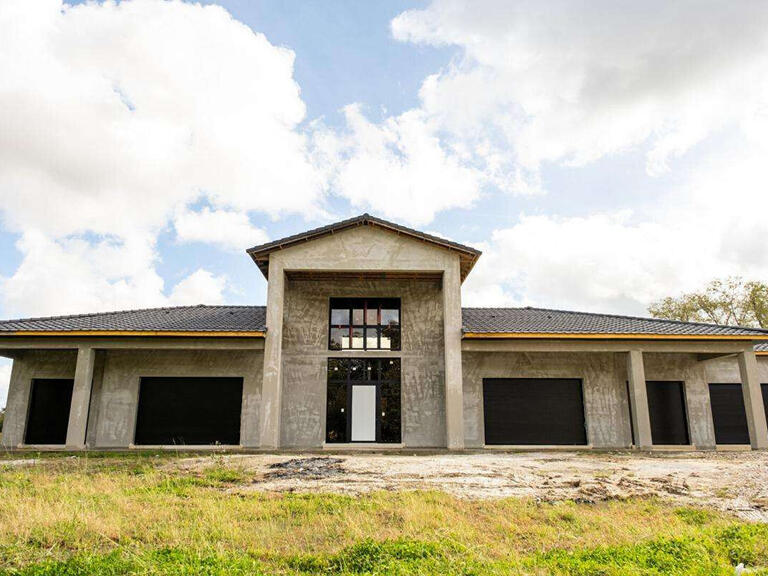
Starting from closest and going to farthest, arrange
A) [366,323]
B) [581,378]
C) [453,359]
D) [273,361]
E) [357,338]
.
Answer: [273,361], [453,359], [581,378], [357,338], [366,323]

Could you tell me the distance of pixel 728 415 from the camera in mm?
20000

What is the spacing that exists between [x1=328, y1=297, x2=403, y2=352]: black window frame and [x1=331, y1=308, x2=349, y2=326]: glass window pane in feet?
0.12

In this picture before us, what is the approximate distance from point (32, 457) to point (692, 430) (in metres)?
21.3

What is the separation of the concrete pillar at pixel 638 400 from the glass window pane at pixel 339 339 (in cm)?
965

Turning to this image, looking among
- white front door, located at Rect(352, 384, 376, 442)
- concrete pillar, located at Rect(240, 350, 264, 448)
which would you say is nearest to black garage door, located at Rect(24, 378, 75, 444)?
concrete pillar, located at Rect(240, 350, 264, 448)

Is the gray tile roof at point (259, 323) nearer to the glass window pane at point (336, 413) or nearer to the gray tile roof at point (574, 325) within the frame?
the gray tile roof at point (574, 325)

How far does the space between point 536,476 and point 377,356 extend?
8.62 m

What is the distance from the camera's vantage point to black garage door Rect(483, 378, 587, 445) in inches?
743

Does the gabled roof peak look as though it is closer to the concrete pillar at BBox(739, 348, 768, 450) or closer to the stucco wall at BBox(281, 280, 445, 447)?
the stucco wall at BBox(281, 280, 445, 447)

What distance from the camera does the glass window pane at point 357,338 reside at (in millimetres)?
19359

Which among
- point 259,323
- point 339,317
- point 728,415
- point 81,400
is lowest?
point 728,415

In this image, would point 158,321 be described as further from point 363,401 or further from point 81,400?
point 363,401

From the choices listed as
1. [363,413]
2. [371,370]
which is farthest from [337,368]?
[363,413]

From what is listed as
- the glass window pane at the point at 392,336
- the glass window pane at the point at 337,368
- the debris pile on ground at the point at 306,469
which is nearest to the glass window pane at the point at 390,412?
the glass window pane at the point at 392,336
